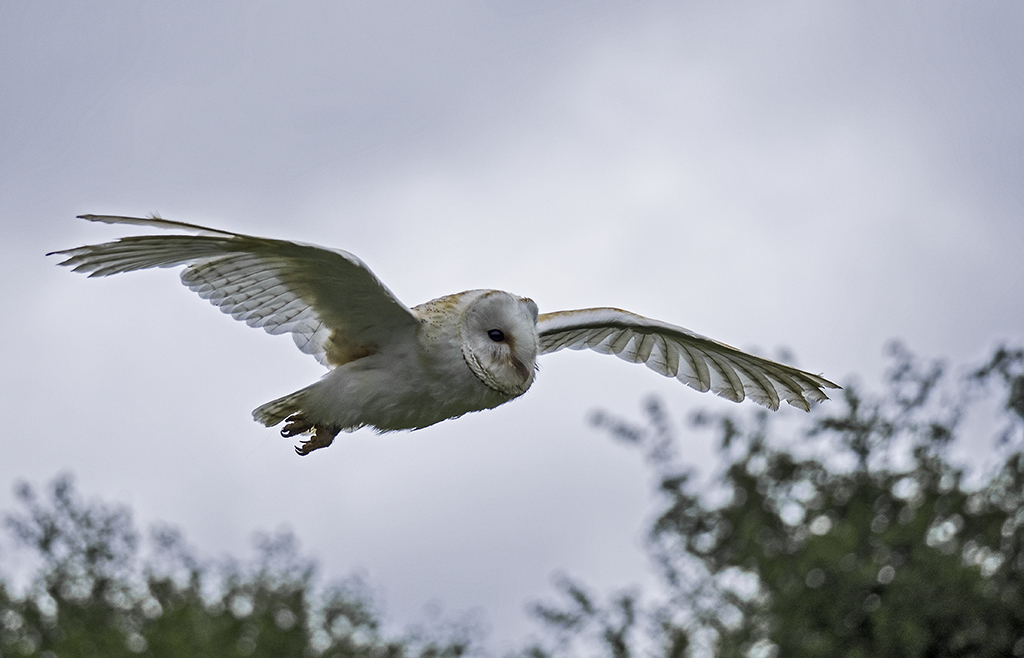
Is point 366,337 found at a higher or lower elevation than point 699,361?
lower

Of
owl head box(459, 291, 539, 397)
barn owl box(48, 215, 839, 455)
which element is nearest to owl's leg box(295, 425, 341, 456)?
barn owl box(48, 215, 839, 455)

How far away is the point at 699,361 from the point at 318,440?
2034 millimetres

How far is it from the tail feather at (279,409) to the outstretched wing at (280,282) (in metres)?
0.21

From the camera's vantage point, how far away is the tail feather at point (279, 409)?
4996 millimetres

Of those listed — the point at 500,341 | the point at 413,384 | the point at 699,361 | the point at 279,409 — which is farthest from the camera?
the point at 699,361

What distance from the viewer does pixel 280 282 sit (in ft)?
15.5

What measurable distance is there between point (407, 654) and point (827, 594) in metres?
4.77

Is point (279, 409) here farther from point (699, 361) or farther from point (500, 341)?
point (699, 361)

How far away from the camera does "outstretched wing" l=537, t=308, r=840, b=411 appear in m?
5.83

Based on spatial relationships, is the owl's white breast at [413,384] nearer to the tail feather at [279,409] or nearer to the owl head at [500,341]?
the owl head at [500,341]

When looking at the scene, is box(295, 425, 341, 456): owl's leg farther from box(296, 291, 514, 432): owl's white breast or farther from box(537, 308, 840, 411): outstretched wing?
box(537, 308, 840, 411): outstretched wing

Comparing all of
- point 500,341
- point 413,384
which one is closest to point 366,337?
point 413,384

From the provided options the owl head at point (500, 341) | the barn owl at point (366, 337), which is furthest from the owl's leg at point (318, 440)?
the owl head at point (500, 341)

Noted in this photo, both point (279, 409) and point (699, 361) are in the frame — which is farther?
point (699, 361)
